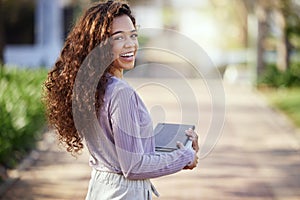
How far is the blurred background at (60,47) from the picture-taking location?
34.3 feet

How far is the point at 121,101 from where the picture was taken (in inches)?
119

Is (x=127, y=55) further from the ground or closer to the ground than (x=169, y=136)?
further from the ground

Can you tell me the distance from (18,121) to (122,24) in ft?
23.0

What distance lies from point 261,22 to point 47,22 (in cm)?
720

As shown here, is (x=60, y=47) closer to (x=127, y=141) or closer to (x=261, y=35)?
(x=261, y=35)

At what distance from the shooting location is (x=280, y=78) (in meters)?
24.7

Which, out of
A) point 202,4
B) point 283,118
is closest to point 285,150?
point 283,118

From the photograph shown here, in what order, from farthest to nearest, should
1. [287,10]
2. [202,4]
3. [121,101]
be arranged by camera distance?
[202,4] < [287,10] < [121,101]

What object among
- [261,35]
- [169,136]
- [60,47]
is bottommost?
[60,47]

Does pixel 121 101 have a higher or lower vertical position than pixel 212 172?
higher

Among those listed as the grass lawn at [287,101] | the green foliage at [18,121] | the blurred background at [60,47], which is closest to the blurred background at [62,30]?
the blurred background at [60,47]

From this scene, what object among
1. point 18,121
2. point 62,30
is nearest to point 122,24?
point 18,121

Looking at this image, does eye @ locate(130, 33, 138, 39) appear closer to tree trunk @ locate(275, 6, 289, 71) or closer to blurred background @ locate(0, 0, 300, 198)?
blurred background @ locate(0, 0, 300, 198)

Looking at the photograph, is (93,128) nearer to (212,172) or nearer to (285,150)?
(212,172)
